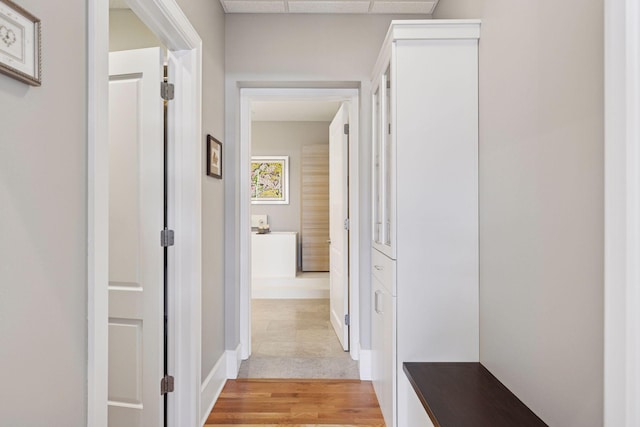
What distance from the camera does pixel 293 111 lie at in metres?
5.56

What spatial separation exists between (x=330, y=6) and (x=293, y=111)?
9.34ft

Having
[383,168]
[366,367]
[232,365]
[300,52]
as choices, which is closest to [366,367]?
[366,367]

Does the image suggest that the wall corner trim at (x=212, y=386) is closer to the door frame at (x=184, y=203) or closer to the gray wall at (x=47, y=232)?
the door frame at (x=184, y=203)

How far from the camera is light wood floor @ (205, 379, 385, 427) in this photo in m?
2.26

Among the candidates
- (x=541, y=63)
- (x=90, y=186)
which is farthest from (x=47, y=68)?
(x=541, y=63)

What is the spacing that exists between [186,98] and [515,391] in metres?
2.04

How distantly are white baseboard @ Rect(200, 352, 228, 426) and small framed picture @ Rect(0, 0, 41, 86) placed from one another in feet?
6.24

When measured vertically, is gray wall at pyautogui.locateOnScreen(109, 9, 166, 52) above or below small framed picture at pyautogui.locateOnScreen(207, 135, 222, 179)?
above

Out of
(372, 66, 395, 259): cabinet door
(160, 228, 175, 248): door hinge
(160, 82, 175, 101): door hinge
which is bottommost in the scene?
(160, 228, 175, 248): door hinge

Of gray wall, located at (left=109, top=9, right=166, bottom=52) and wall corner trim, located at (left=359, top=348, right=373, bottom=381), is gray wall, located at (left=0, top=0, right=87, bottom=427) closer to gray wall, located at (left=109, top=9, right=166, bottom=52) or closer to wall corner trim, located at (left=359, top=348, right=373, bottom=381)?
gray wall, located at (left=109, top=9, right=166, bottom=52)

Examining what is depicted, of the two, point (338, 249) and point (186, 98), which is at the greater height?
point (186, 98)

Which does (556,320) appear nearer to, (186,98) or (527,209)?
(527,209)

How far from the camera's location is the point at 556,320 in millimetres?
1305
